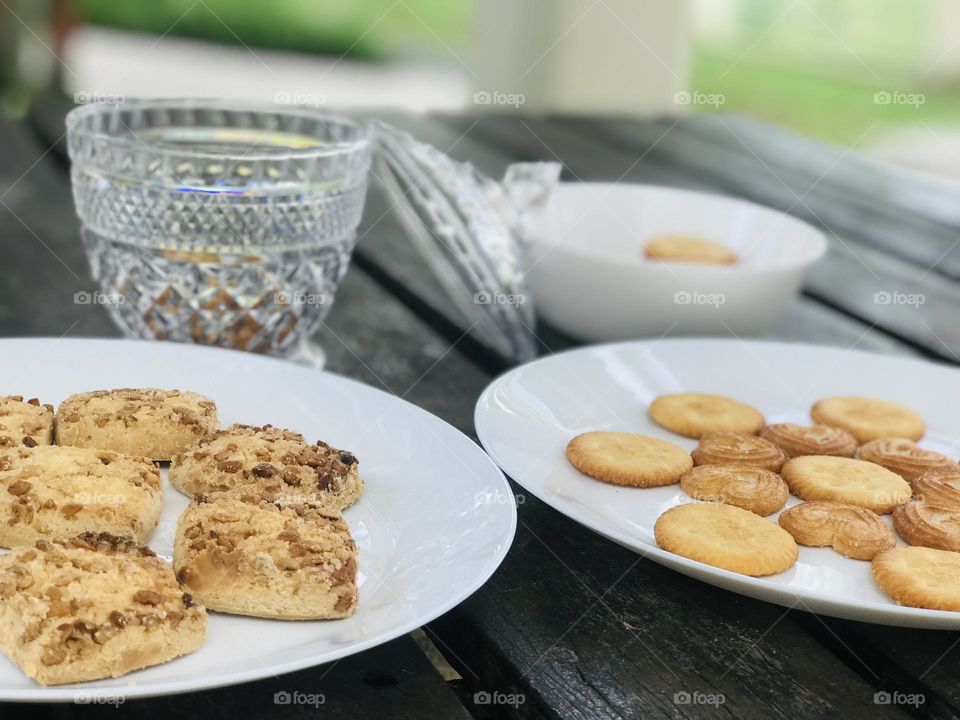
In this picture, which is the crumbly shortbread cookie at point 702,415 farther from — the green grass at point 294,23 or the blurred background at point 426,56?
the green grass at point 294,23

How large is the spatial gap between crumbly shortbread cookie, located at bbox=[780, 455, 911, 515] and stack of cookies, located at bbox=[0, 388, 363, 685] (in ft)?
1.26

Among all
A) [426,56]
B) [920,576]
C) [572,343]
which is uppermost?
[920,576]

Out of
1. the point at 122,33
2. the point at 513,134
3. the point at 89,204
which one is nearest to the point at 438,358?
the point at 89,204

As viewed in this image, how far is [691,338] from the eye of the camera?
4.35ft

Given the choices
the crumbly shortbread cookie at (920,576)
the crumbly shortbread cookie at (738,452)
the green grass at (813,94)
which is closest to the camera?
the crumbly shortbread cookie at (920,576)

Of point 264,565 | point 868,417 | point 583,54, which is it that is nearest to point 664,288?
point 868,417

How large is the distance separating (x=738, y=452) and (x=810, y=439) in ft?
0.33

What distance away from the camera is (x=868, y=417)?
3.86 ft

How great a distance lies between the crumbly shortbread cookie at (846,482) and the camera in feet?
3.22

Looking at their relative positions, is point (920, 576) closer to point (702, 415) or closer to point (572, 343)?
point (702, 415)

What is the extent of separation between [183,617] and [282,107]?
0.82 m

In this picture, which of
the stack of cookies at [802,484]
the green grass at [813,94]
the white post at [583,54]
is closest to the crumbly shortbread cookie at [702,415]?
the stack of cookies at [802,484]

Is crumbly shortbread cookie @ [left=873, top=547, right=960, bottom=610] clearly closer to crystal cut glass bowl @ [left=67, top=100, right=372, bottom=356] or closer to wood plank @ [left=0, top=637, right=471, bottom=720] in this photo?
wood plank @ [left=0, top=637, right=471, bottom=720]

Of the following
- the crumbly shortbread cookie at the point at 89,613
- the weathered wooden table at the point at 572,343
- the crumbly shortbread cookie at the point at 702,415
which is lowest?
the weathered wooden table at the point at 572,343
